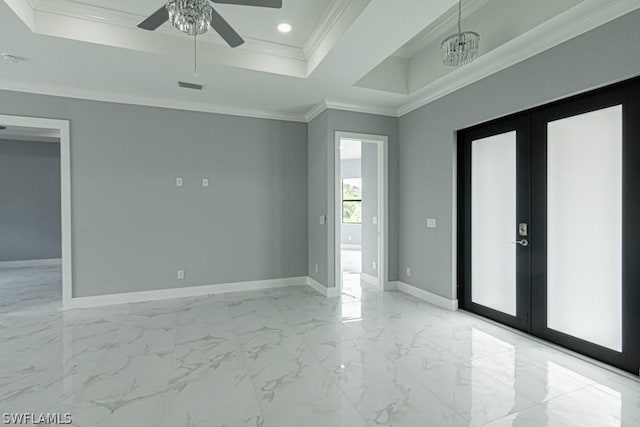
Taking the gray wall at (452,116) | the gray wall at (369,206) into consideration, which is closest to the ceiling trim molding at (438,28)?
the gray wall at (452,116)

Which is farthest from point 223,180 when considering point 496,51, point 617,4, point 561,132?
point 617,4

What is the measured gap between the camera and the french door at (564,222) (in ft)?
8.20

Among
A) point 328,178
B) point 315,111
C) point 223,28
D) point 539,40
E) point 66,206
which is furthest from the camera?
point 315,111

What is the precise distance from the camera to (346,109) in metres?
4.71

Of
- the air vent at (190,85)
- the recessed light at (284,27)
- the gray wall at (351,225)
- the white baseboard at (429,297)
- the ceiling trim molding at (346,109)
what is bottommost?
the white baseboard at (429,297)

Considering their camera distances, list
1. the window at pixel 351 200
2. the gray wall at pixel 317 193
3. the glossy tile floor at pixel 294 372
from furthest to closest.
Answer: the window at pixel 351 200 → the gray wall at pixel 317 193 → the glossy tile floor at pixel 294 372

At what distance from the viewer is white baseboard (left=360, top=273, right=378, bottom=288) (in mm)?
5320

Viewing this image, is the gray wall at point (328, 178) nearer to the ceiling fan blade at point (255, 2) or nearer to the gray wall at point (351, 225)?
the ceiling fan blade at point (255, 2)

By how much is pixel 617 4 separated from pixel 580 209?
1.56 m

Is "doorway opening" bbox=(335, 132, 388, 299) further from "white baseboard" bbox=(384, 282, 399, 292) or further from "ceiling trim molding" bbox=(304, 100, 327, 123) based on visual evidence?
"ceiling trim molding" bbox=(304, 100, 327, 123)

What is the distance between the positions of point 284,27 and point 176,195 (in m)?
2.75

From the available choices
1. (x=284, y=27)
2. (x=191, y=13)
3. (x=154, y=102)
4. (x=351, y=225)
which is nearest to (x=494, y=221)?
(x=284, y=27)

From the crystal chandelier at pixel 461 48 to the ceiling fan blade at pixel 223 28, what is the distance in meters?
1.76

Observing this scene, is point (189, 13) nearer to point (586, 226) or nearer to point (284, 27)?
point (284, 27)
